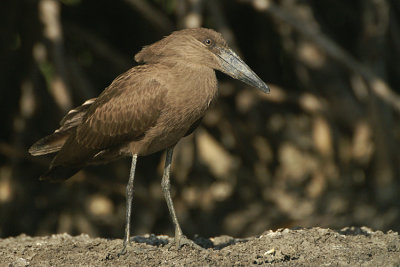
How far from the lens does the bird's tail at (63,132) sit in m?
6.26

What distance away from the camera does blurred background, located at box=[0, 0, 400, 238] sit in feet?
30.5

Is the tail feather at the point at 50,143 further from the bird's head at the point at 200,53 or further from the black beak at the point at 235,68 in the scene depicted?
the black beak at the point at 235,68

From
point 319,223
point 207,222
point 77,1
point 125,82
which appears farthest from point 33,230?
point 125,82

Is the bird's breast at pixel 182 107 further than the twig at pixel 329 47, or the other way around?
the twig at pixel 329 47

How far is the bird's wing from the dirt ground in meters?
0.80

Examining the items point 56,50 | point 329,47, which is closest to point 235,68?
point 329,47

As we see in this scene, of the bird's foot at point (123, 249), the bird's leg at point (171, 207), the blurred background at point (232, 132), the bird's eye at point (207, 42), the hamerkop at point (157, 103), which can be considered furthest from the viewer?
the blurred background at point (232, 132)

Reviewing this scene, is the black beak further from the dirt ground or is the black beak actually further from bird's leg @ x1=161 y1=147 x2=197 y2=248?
the dirt ground

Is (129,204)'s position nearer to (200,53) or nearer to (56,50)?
(200,53)

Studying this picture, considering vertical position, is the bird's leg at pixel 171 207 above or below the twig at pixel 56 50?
below

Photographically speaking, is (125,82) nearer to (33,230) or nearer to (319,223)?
(319,223)

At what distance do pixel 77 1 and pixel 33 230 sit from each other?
123 inches

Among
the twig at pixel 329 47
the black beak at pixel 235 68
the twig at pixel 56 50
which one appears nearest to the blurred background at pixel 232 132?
the twig at pixel 56 50

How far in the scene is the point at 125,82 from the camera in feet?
18.9
